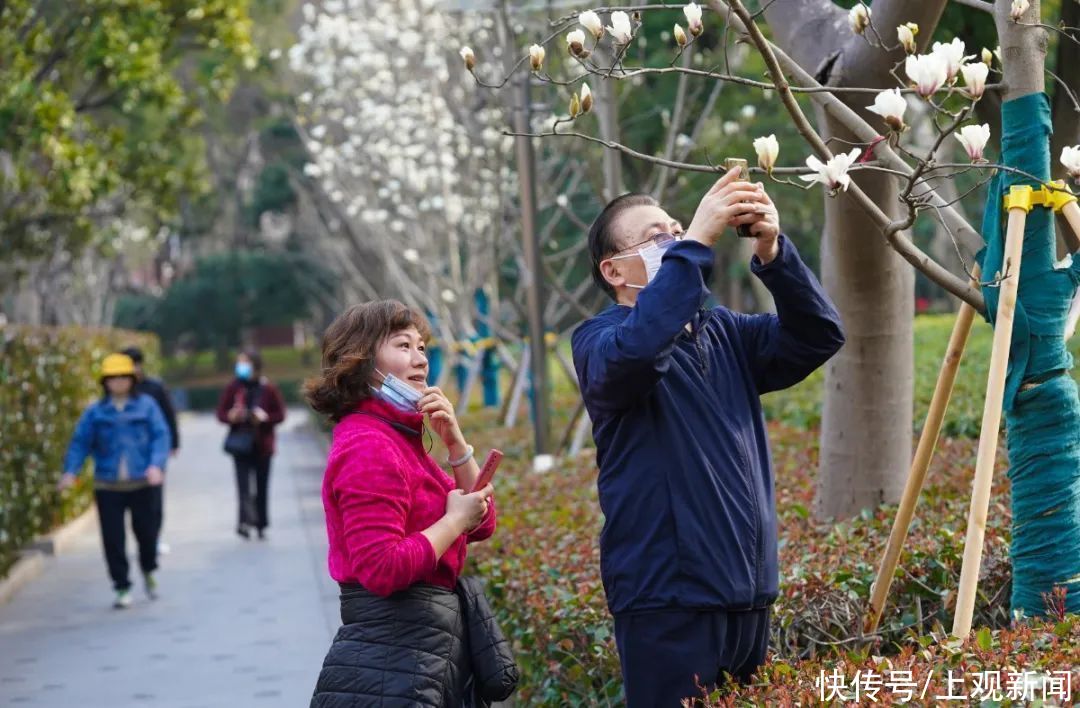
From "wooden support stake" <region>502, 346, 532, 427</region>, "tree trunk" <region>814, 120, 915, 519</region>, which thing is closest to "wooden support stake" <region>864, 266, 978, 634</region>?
"tree trunk" <region>814, 120, 915, 519</region>

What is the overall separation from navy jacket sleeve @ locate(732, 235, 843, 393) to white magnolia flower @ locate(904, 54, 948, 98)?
1.71 ft

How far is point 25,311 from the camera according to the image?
2723 centimetres

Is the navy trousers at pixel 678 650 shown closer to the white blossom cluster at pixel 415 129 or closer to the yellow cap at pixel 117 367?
the yellow cap at pixel 117 367

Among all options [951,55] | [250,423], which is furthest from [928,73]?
[250,423]

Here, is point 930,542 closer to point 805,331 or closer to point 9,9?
point 805,331

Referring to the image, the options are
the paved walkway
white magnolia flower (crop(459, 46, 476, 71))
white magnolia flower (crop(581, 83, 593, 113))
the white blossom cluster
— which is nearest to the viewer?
white magnolia flower (crop(581, 83, 593, 113))

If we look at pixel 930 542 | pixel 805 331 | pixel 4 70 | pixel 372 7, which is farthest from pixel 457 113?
pixel 805 331

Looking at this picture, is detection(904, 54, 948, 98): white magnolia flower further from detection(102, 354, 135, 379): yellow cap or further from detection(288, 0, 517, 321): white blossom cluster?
detection(288, 0, 517, 321): white blossom cluster

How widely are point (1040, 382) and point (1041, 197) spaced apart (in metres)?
0.55

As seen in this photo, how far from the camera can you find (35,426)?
14.7 m

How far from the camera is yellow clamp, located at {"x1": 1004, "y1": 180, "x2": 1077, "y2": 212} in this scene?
4168 millimetres

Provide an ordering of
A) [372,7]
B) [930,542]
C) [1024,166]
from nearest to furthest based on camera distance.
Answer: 1. [1024,166]
2. [930,542]
3. [372,7]

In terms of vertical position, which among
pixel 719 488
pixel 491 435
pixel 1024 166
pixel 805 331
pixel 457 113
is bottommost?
pixel 491 435

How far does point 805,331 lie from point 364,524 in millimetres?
1247
